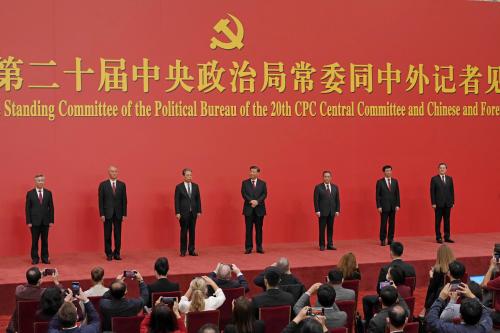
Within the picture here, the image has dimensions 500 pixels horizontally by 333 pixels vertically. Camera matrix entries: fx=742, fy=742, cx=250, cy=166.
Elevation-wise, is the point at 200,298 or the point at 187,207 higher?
the point at 187,207

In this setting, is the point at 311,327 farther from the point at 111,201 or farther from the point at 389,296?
the point at 111,201

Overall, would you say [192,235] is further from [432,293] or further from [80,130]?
[432,293]

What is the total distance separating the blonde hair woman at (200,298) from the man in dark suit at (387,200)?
5.35 m

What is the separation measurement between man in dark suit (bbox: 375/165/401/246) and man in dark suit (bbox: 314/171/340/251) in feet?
2.27

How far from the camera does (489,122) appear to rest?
11852 millimetres

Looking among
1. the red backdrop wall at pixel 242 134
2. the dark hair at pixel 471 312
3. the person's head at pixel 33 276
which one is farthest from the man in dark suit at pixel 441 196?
the dark hair at pixel 471 312

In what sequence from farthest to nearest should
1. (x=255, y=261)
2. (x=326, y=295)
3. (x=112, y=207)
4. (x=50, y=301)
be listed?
1. (x=112, y=207)
2. (x=255, y=261)
3. (x=50, y=301)
4. (x=326, y=295)

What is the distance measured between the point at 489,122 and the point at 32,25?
23.3 feet

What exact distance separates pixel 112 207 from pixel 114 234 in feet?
1.15

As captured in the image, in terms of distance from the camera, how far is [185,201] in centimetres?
962

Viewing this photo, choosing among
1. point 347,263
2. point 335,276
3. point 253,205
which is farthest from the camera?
point 253,205

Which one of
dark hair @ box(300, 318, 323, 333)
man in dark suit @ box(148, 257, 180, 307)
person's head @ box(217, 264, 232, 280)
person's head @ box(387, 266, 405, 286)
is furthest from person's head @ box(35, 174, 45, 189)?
dark hair @ box(300, 318, 323, 333)

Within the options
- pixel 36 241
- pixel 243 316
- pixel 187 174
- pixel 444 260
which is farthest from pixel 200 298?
pixel 36 241

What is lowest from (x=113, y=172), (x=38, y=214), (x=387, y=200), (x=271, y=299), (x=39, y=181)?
(x=271, y=299)
